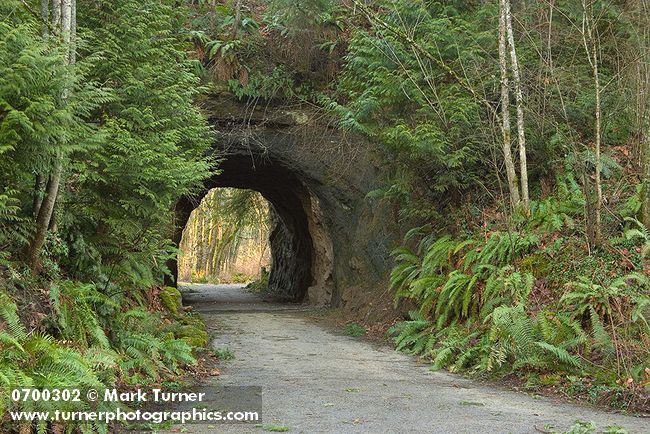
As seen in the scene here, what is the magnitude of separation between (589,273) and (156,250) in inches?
264

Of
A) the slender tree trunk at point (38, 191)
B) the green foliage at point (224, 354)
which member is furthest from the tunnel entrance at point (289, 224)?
the slender tree trunk at point (38, 191)

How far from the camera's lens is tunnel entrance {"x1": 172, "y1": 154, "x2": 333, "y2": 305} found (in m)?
19.8

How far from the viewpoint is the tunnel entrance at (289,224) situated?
19809 mm

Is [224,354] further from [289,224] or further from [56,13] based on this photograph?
[289,224]

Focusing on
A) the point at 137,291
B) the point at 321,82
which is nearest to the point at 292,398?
the point at 137,291

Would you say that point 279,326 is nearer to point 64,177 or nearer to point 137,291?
point 137,291

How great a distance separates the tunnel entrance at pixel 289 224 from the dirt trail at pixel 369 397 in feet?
22.0

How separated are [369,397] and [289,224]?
1939 cm

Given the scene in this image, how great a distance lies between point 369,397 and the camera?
7.45 metres

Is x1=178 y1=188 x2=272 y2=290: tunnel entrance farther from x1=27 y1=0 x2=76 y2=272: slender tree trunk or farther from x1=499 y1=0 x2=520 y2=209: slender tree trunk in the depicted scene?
x1=27 y1=0 x2=76 y2=272: slender tree trunk

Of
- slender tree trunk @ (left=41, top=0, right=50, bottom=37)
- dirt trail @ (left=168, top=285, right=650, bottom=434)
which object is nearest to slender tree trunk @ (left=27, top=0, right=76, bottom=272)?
slender tree trunk @ (left=41, top=0, right=50, bottom=37)

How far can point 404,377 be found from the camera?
8.90 m

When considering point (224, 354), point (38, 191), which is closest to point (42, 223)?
point (38, 191)

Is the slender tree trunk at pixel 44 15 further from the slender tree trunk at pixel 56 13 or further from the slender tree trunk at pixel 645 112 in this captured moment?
the slender tree trunk at pixel 645 112
